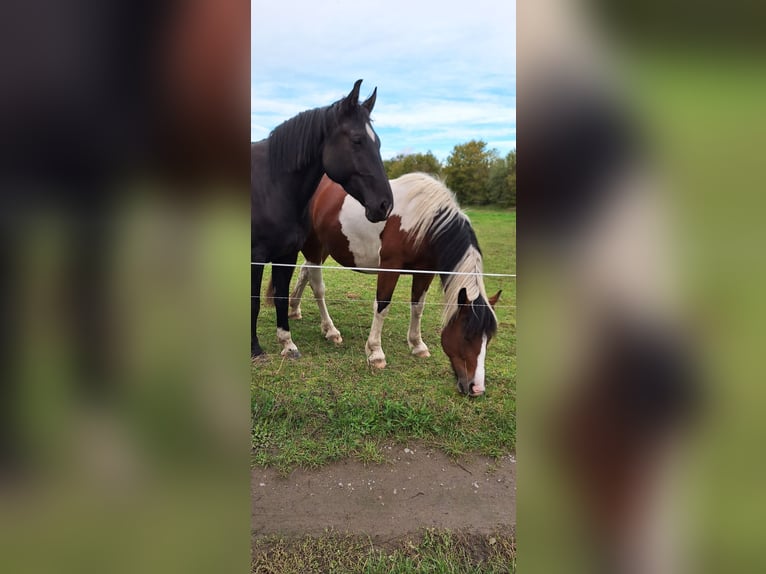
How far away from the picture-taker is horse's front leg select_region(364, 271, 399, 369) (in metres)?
2.36

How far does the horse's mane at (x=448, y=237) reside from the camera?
201cm

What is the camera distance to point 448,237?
7.06ft

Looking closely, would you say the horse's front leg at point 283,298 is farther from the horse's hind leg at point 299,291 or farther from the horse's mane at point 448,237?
the horse's mane at point 448,237

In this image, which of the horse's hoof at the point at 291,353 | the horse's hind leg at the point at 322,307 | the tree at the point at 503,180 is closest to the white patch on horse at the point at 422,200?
the tree at the point at 503,180

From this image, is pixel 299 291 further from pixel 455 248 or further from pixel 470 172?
pixel 470 172

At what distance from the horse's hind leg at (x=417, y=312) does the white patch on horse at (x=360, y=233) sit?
23 centimetres

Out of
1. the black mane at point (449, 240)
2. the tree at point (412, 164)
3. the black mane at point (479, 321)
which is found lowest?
the black mane at point (479, 321)
